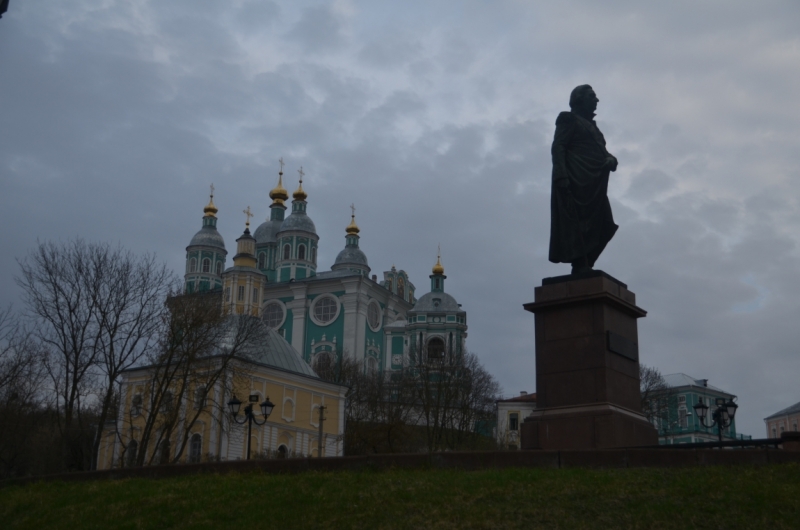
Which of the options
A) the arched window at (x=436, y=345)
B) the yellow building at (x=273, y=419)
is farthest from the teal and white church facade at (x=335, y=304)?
the yellow building at (x=273, y=419)

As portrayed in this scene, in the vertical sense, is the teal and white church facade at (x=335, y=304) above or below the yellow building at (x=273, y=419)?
above

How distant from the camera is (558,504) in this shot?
28.4 feet

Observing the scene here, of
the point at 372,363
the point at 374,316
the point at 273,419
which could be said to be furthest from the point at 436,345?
the point at 273,419

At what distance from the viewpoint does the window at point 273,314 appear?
7338 cm

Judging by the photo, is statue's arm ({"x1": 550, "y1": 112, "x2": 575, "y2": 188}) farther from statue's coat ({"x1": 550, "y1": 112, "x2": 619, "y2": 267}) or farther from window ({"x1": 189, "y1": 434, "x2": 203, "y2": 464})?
window ({"x1": 189, "y1": 434, "x2": 203, "y2": 464})

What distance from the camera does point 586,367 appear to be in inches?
465

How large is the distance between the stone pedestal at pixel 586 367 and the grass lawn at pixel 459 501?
1.52m

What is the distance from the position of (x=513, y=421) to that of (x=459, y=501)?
159ft

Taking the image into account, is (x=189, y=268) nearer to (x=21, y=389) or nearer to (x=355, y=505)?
(x=21, y=389)

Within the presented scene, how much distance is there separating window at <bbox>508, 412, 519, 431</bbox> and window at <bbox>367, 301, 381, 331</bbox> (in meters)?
18.4

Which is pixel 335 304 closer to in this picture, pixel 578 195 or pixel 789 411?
pixel 789 411

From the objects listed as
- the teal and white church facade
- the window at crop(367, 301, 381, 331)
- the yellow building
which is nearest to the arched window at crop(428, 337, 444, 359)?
the teal and white church facade

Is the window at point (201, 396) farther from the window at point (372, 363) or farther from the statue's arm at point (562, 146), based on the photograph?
the window at point (372, 363)

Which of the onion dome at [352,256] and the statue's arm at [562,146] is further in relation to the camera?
the onion dome at [352,256]
